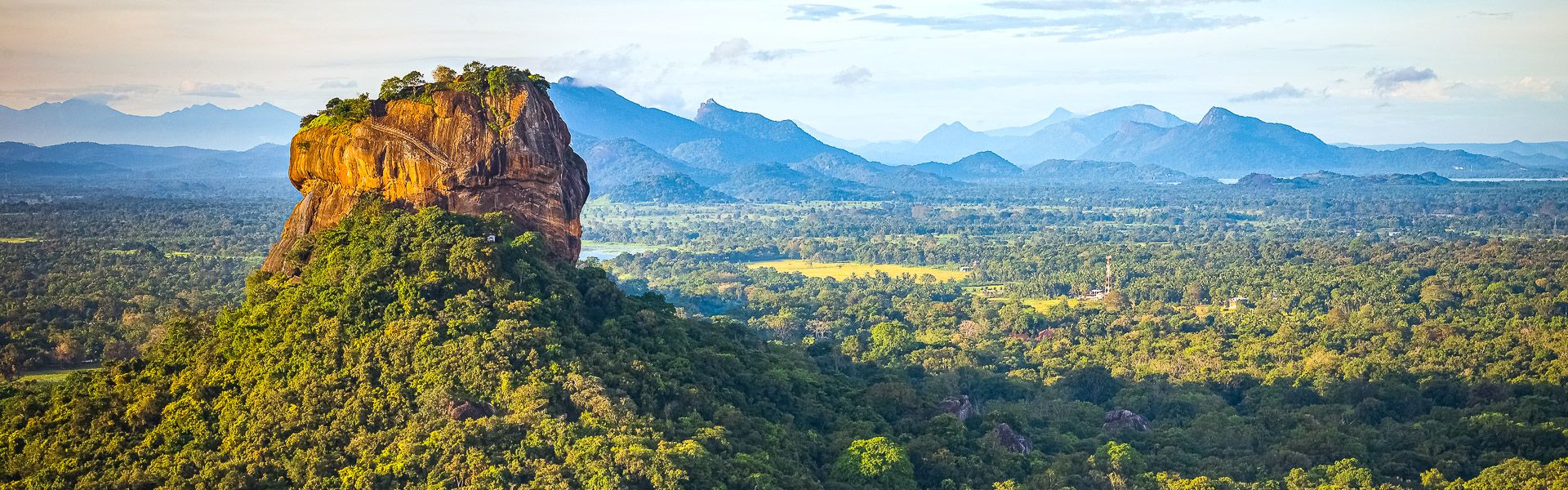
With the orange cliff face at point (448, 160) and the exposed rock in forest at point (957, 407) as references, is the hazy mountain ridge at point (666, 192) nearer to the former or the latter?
the exposed rock in forest at point (957, 407)

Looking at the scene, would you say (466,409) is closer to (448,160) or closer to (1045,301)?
(448,160)

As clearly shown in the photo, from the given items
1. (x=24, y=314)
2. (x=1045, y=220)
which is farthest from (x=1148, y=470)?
(x=1045, y=220)

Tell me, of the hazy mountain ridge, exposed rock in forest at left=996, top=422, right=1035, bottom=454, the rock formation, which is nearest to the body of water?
the hazy mountain ridge

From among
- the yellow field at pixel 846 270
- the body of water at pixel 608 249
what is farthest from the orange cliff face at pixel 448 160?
the body of water at pixel 608 249

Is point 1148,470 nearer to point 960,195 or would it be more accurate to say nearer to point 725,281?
point 725,281

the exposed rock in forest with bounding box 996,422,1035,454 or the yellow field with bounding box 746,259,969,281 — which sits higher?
the exposed rock in forest with bounding box 996,422,1035,454

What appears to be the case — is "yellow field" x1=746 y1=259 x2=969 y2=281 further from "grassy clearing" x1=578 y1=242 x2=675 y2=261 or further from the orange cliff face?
the orange cliff face
